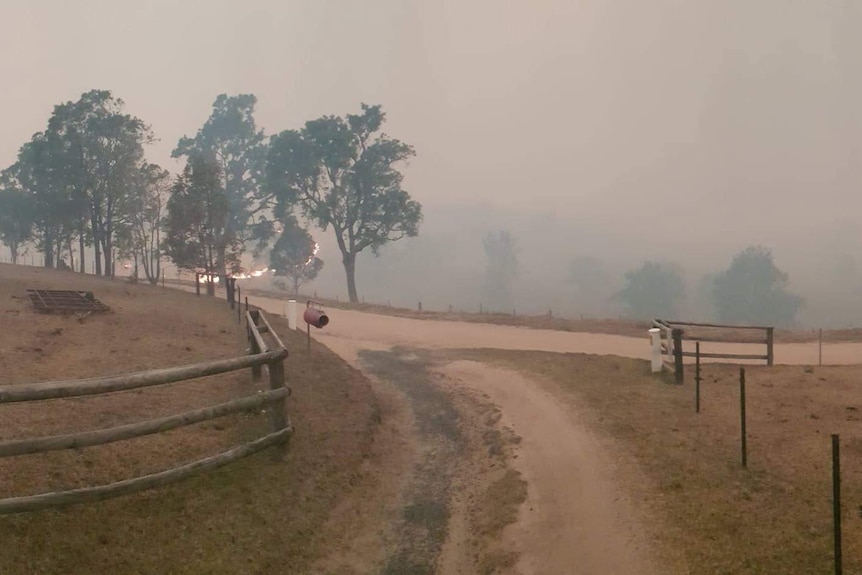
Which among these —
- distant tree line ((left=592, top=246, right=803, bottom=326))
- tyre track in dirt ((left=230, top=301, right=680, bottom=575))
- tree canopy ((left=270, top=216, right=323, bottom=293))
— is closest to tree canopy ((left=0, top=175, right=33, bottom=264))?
tree canopy ((left=270, top=216, right=323, bottom=293))

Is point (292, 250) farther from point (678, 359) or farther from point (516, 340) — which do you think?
point (678, 359)

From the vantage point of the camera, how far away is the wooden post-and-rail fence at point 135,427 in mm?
6074

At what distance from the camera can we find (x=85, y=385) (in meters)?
6.59

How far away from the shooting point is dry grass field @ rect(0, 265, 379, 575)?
621cm

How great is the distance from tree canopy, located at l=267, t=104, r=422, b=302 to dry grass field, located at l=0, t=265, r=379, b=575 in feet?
127

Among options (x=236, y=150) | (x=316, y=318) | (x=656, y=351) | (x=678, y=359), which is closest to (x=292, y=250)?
(x=236, y=150)

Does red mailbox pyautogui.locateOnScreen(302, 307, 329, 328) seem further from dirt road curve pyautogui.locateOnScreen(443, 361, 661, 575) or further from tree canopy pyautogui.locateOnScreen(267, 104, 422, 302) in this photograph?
tree canopy pyautogui.locateOnScreen(267, 104, 422, 302)

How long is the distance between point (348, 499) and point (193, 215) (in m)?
30.9

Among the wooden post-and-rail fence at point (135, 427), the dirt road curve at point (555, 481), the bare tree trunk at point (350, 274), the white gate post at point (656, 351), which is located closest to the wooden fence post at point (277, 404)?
the wooden post-and-rail fence at point (135, 427)

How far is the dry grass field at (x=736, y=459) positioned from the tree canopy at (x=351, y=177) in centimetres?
3857

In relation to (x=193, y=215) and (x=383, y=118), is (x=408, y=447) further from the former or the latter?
(x=383, y=118)

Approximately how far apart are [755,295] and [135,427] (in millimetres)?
85961

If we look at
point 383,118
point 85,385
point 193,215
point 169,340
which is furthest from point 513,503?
point 383,118

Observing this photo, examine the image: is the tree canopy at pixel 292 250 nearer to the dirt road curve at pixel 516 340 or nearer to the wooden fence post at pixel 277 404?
the dirt road curve at pixel 516 340
